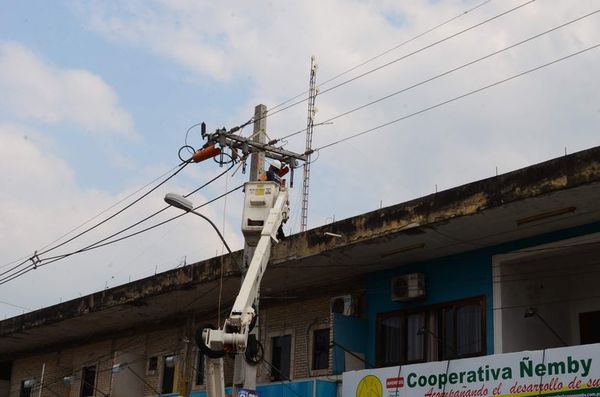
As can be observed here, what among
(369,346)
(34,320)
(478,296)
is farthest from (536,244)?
(34,320)

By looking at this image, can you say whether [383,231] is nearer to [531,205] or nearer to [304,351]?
→ [531,205]

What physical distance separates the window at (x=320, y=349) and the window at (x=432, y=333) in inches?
57.2

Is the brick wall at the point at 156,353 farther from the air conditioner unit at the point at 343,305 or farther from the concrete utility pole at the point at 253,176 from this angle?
the concrete utility pole at the point at 253,176

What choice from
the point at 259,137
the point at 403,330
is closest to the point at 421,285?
the point at 403,330

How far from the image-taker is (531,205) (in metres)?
15.6

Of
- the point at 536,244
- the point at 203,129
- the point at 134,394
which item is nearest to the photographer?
the point at 536,244

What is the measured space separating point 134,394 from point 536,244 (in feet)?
43.8

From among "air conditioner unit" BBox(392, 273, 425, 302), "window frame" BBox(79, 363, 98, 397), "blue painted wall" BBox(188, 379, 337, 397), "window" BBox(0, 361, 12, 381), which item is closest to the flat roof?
"air conditioner unit" BBox(392, 273, 425, 302)

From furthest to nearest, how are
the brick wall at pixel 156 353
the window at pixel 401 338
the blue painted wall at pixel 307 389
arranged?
the brick wall at pixel 156 353
the window at pixel 401 338
the blue painted wall at pixel 307 389

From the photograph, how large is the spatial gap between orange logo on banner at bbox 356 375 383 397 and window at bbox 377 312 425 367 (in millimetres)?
1744

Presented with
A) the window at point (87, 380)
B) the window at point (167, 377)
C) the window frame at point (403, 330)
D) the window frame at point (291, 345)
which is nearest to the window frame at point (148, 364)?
the window at point (167, 377)

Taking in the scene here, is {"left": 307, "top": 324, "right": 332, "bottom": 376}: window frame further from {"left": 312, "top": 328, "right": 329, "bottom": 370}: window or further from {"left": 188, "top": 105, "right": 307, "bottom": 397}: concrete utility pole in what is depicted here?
{"left": 188, "top": 105, "right": 307, "bottom": 397}: concrete utility pole

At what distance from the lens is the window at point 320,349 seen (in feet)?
66.6

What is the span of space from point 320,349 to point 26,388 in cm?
1374
